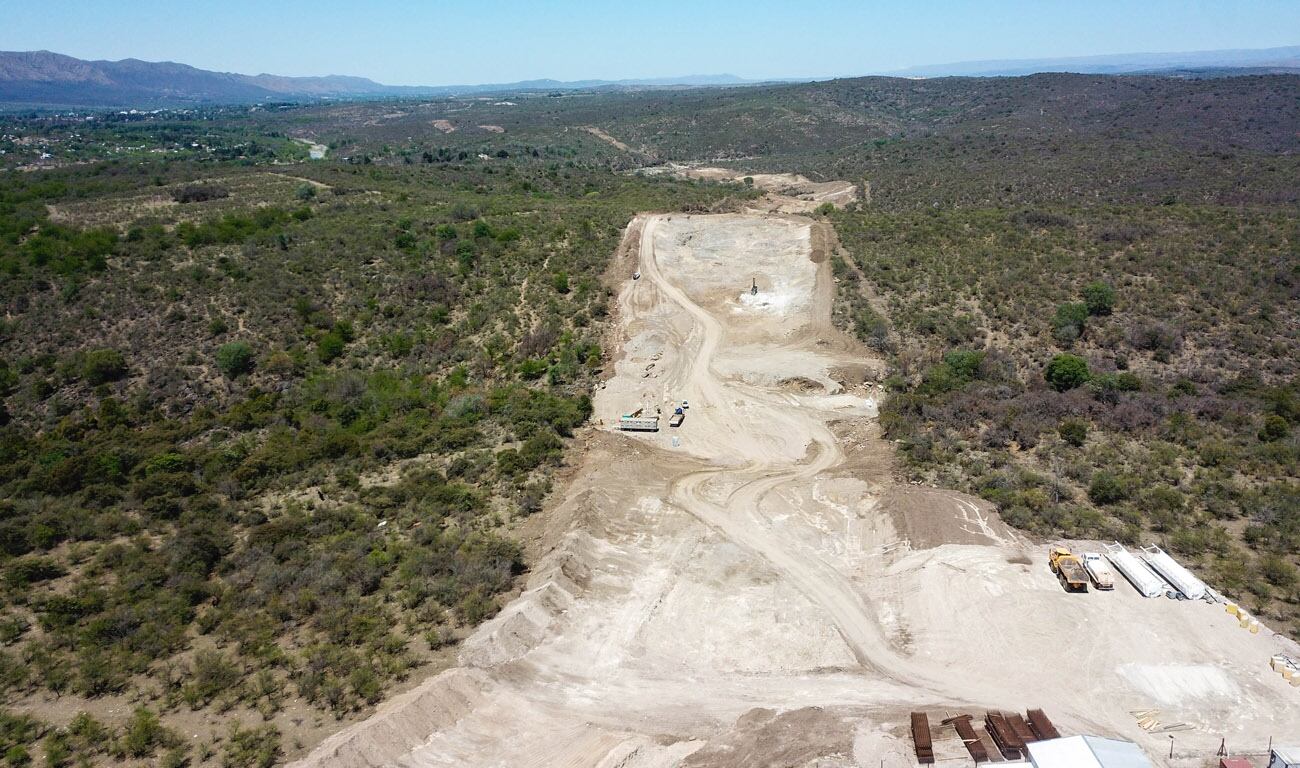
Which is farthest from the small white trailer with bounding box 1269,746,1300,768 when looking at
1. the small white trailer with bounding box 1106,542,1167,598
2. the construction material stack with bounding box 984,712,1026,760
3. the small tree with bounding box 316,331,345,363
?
the small tree with bounding box 316,331,345,363

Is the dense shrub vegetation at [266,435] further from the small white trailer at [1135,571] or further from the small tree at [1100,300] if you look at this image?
the small tree at [1100,300]

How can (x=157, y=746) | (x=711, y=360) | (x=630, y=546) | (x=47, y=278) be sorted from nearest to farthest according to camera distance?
(x=157, y=746), (x=630, y=546), (x=711, y=360), (x=47, y=278)

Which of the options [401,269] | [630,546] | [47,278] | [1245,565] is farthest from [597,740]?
[47,278]

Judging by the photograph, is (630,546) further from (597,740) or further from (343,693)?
(343,693)

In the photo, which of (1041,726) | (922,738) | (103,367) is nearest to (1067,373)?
(1041,726)

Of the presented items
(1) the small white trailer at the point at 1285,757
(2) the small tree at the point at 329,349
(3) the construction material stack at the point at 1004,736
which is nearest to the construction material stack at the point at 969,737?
(3) the construction material stack at the point at 1004,736

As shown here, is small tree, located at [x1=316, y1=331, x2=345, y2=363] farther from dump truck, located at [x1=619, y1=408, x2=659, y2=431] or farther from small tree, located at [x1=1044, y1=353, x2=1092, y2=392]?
small tree, located at [x1=1044, y1=353, x2=1092, y2=392]
